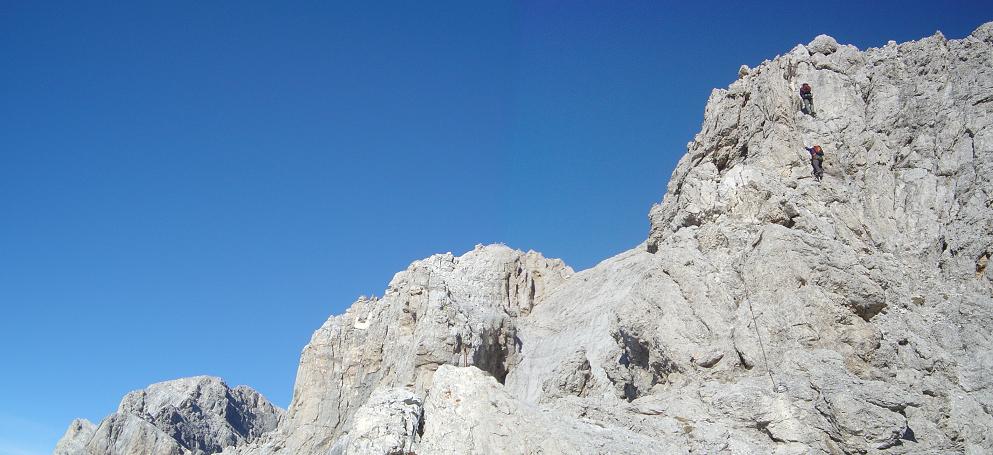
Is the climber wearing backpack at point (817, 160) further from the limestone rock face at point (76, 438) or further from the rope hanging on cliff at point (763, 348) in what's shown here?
the limestone rock face at point (76, 438)

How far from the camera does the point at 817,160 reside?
99.1 ft

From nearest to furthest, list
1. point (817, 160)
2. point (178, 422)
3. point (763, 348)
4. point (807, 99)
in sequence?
point (763, 348) → point (817, 160) → point (807, 99) → point (178, 422)

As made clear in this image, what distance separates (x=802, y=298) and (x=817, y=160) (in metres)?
8.39

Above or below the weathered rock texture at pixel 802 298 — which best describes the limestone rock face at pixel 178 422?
above

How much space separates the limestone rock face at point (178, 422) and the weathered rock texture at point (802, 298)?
2640 inches

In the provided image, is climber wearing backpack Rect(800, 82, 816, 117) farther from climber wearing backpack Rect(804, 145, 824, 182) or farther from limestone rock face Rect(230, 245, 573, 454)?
limestone rock face Rect(230, 245, 573, 454)

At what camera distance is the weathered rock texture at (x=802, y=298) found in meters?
20.1

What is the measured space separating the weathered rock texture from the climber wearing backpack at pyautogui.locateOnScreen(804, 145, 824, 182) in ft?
1.20

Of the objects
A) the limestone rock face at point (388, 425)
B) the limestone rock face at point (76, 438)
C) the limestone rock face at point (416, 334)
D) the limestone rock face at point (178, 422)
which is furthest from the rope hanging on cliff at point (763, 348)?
the limestone rock face at point (76, 438)

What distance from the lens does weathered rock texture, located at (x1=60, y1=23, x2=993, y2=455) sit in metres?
20.1

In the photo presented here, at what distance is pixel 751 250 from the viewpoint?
86.4ft

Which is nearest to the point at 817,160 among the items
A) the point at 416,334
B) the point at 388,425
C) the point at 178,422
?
the point at 388,425

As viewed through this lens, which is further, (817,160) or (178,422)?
(178,422)

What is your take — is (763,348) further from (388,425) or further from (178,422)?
(178,422)
